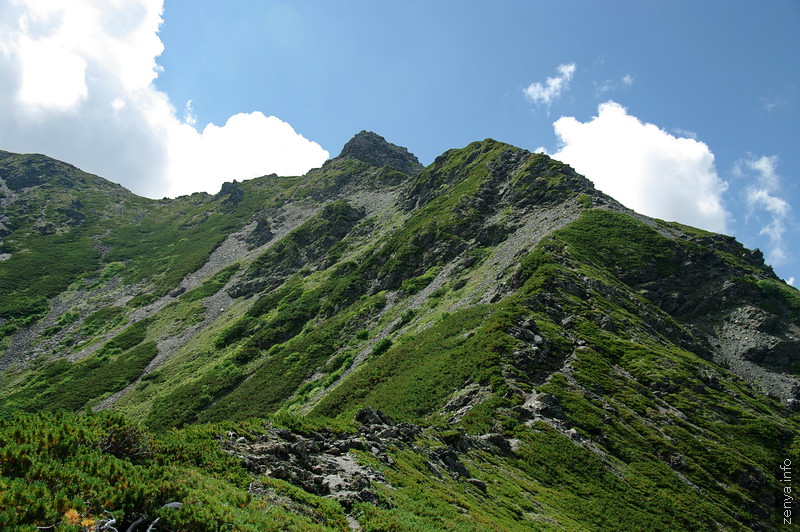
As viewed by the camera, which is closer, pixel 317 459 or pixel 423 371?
pixel 317 459

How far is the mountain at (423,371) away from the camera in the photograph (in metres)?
12.7

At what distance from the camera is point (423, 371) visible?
42125 millimetres

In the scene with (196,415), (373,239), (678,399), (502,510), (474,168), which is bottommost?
(196,415)

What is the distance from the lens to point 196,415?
55406mm

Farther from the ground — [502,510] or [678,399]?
[678,399]

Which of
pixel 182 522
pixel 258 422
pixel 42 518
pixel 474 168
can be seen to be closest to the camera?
pixel 42 518

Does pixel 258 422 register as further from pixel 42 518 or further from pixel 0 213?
pixel 0 213

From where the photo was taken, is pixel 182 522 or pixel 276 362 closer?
pixel 182 522

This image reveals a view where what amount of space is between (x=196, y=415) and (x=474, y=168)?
9618 cm

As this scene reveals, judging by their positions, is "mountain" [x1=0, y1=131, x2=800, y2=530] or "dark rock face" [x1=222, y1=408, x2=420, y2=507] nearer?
"mountain" [x1=0, y1=131, x2=800, y2=530]

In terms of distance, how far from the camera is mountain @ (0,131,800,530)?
1270 centimetres

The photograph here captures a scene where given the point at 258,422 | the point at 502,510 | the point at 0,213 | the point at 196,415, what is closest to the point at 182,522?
the point at 258,422

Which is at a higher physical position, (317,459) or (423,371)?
(423,371)

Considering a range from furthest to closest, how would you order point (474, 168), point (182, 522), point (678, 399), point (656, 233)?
point (474, 168) → point (656, 233) → point (678, 399) → point (182, 522)
